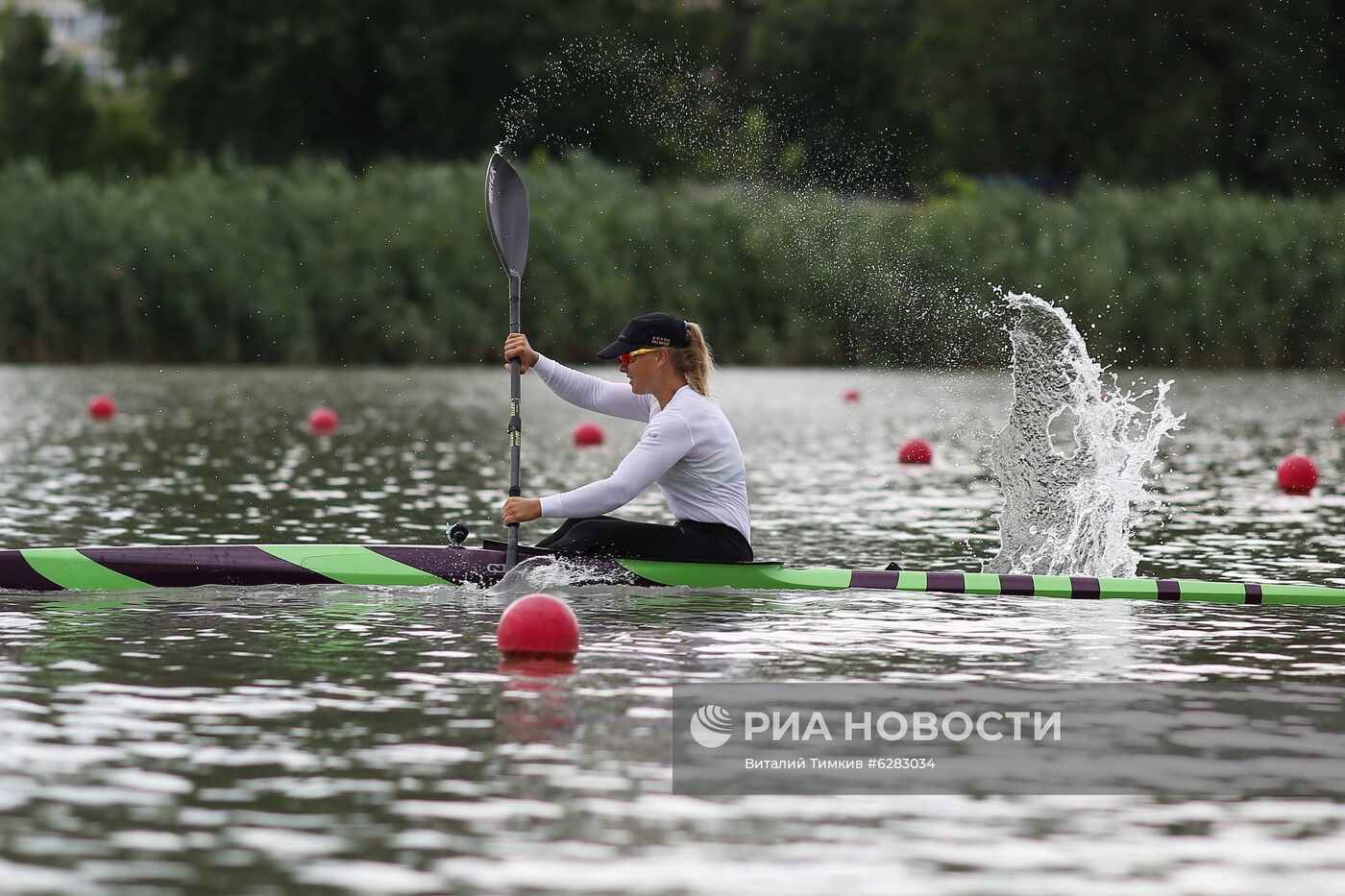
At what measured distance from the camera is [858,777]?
661 centimetres

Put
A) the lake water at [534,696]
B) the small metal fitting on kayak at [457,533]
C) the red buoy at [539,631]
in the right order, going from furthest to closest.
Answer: the small metal fitting on kayak at [457,533], the red buoy at [539,631], the lake water at [534,696]

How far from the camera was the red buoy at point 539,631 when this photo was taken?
8570mm

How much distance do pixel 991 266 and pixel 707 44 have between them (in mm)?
26989

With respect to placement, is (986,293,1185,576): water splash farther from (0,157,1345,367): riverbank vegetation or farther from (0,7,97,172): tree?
(0,7,97,172): tree

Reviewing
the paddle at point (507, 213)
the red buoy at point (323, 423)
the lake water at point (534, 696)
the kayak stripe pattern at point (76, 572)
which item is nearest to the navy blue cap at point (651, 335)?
the lake water at point (534, 696)

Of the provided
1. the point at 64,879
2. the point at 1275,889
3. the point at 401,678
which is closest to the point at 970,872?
the point at 1275,889

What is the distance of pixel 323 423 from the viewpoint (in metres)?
22.9

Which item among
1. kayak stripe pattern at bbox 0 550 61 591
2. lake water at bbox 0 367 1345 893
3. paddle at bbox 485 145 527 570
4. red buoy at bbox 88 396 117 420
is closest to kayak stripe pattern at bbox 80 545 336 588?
lake water at bbox 0 367 1345 893

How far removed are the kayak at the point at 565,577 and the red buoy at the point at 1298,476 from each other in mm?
6310

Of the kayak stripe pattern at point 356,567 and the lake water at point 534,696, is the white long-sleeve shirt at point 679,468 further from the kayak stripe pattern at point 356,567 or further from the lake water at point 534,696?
the kayak stripe pattern at point 356,567

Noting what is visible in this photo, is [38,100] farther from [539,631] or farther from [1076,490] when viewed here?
[539,631]

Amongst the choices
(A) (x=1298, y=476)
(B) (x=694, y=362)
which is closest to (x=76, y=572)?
(B) (x=694, y=362)

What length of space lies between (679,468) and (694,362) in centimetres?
54

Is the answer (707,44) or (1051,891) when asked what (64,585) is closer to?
(1051,891)
